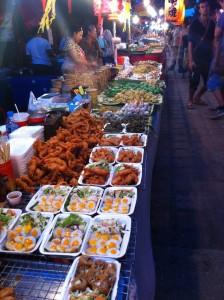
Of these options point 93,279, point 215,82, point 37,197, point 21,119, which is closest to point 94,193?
point 37,197

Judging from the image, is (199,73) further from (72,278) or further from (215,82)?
(72,278)

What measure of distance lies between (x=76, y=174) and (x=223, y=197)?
2756mm

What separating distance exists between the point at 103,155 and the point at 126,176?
1.78ft

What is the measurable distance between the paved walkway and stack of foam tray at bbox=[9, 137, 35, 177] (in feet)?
6.35

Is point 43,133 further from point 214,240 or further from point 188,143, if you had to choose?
point 188,143

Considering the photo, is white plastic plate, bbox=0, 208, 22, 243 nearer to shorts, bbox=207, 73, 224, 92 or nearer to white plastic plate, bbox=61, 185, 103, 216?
white plastic plate, bbox=61, 185, 103, 216

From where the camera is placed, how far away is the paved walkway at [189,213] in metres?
3.26

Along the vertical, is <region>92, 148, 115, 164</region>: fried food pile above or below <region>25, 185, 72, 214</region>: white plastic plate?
above

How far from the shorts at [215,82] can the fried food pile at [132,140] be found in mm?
5320

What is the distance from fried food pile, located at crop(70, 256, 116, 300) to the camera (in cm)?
173

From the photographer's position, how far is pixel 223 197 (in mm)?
4699

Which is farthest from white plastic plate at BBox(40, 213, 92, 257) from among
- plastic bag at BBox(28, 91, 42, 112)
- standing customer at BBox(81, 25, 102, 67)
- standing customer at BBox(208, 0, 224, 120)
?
standing customer at BBox(81, 25, 102, 67)

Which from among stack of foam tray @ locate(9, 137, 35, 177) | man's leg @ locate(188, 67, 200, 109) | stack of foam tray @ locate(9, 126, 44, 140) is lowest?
man's leg @ locate(188, 67, 200, 109)

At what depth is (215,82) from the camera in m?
8.25
